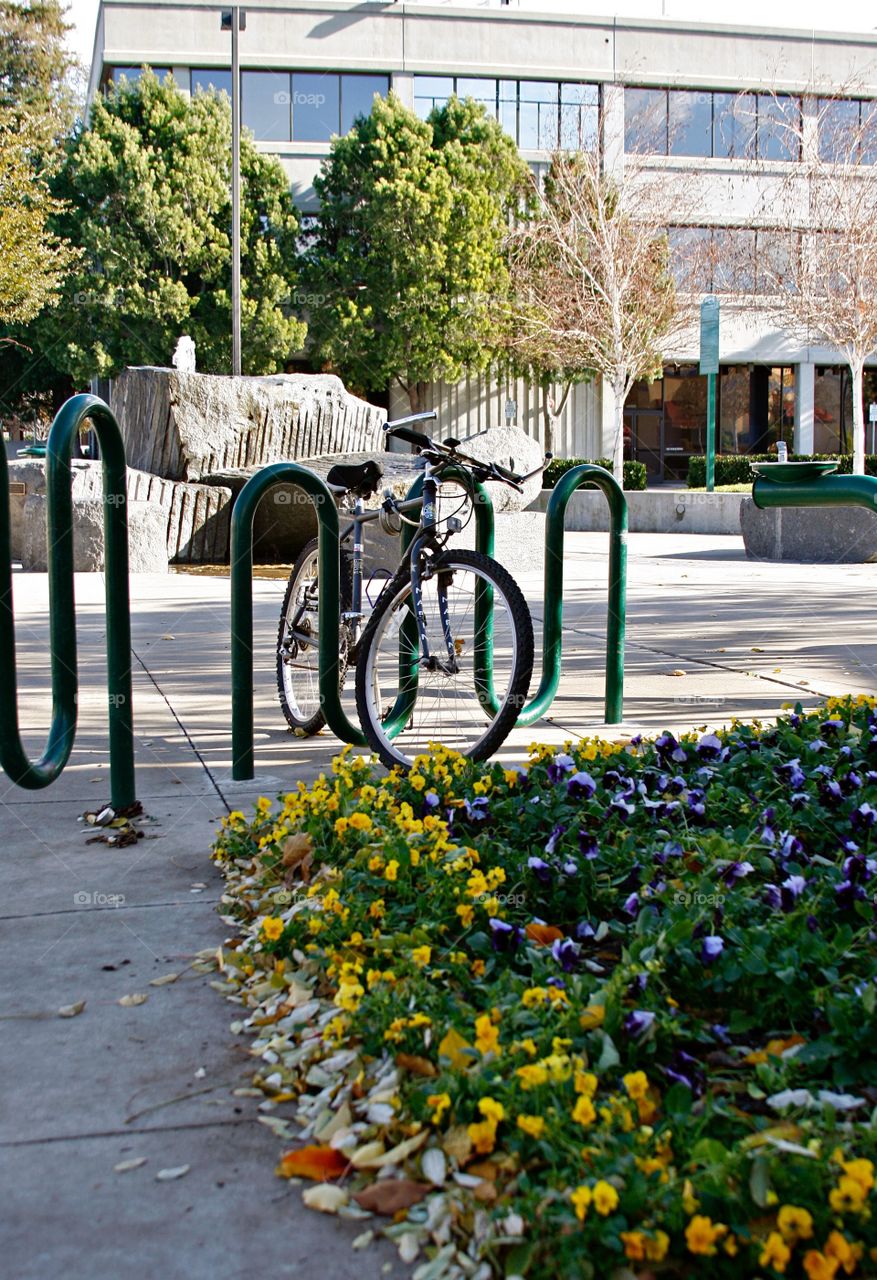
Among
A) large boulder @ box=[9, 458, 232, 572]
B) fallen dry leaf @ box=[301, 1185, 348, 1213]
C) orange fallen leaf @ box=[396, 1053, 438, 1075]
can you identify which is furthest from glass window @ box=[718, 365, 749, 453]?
fallen dry leaf @ box=[301, 1185, 348, 1213]

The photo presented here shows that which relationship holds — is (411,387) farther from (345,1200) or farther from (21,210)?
(345,1200)

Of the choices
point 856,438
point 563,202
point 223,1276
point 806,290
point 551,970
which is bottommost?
point 223,1276

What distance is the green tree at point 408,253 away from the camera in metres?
35.1

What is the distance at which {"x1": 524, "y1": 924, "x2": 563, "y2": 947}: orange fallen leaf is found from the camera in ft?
9.25

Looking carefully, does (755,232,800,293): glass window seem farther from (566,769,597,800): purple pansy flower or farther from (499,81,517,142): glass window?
(566,769,597,800): purple pansy flower

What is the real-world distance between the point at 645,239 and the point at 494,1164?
30.3 metres

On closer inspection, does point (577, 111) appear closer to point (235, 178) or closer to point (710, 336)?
point (235, 178)

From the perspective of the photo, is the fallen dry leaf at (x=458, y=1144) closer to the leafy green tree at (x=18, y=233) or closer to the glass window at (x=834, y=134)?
the leafy green tree at (x=18, y=233)

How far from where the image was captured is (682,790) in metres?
3.77

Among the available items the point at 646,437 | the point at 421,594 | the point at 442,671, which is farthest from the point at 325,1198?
the point at 646,437

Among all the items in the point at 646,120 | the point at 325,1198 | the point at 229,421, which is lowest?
the point at 325,1198

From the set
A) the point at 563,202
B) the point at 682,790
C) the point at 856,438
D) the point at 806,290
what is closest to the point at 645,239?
the point at 563,202

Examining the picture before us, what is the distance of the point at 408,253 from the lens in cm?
3500

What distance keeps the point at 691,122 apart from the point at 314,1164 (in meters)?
42.0
